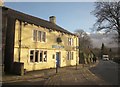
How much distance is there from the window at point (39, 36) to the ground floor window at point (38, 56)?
1546 mm

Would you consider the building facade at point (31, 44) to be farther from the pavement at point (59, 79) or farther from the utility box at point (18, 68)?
the pavement at point (59, 79)

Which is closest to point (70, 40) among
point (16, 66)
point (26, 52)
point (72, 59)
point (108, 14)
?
point (72, 59)

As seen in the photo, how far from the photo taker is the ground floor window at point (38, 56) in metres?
24.0

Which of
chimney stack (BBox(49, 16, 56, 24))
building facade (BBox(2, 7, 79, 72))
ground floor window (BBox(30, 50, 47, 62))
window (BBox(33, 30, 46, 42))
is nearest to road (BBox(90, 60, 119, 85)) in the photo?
building facade (BBox(2, 7, 79, 72))

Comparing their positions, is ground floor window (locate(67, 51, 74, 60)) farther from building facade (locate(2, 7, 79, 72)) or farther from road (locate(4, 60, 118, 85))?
road (locate(4, 60, 118, 85))

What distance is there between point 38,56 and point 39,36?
103 inches

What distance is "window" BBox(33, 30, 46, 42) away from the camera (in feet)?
81.8

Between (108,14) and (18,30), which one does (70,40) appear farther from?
(18,30)

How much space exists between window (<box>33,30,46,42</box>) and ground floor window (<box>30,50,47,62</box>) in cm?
155

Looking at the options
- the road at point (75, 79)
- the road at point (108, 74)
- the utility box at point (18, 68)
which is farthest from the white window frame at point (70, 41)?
the utility box at point (18, 68)

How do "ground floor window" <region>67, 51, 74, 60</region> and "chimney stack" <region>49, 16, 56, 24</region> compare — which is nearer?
"ground floor window" <region>67, 51, 74, 60</region>

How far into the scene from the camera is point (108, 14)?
40906 millimetres

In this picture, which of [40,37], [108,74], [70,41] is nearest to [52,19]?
[70,41]

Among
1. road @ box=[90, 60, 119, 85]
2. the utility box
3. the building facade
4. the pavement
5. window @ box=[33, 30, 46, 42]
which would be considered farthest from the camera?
window @ box=[33, 30, 46, 42]
